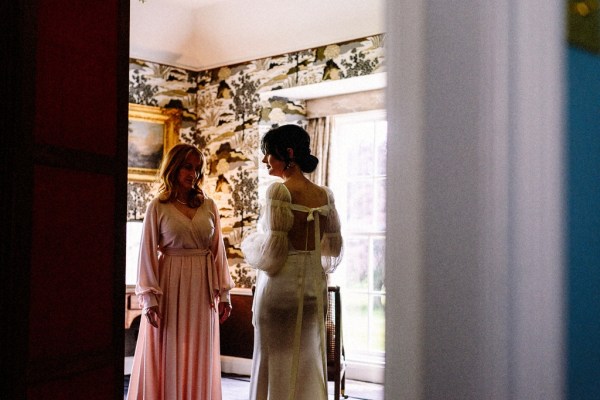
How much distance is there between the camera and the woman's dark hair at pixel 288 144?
11.7ft

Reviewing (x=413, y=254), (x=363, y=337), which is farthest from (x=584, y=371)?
(x=363, y=337)

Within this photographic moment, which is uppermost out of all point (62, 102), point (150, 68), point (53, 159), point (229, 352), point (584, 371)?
point (150, 68)

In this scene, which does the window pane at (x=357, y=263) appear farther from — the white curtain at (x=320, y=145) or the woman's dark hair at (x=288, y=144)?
the woman's dark hair at (x=288, y=144)

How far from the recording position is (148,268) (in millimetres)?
Result: 3820

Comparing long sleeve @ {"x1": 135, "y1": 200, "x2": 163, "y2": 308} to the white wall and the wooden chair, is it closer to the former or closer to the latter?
the wooden chair

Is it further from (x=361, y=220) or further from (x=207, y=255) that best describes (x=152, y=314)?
(x=361, y=220)

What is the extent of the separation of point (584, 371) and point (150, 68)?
21.4 ft

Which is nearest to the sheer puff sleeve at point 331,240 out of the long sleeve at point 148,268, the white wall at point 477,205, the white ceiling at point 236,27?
the long sleeve at point 148,268

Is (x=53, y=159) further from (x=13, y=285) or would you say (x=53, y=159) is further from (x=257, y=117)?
(x=257, y=117)

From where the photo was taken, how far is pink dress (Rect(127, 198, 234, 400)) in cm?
383

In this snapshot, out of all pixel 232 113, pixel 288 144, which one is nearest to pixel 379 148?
pixel 232 113

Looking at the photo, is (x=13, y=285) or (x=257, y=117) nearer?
(x=13, y=285)

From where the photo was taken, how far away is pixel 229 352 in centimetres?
664

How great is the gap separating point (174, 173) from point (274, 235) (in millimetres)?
861
